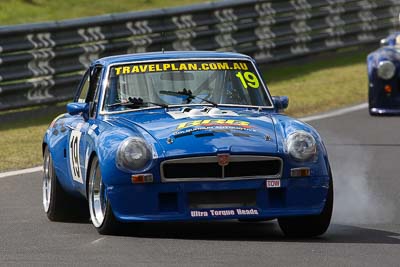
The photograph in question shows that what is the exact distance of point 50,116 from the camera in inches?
653

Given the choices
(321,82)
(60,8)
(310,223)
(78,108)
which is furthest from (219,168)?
(60,8)

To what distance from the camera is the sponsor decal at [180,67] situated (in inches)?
368

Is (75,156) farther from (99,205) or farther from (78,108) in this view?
(99,205)

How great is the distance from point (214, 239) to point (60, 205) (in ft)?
5.55

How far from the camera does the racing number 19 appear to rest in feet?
30.9

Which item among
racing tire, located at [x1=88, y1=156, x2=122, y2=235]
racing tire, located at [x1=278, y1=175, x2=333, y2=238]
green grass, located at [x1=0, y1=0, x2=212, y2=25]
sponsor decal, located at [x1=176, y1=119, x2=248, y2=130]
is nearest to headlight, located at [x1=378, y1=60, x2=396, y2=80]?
sponsor decal, located at [x1=176, y1=119, x2=248, y2=130]

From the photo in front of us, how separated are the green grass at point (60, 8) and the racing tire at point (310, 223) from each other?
17.5 meters

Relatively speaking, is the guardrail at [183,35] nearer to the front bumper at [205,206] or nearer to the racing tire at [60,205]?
the racing tire at [60,205]

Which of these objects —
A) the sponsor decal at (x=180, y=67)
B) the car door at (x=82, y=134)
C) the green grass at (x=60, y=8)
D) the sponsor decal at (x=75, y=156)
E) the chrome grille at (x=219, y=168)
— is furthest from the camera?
the green grass at (x=60, y=8)

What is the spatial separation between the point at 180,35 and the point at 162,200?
11093 millimetres

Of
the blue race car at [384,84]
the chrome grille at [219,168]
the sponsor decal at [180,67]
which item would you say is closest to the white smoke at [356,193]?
the chrome grille at [219,168]

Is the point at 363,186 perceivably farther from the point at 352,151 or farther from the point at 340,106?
the point at 340,106

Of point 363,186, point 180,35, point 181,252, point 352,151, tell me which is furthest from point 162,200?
point 180,35

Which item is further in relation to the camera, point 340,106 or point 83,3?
point 83,3
